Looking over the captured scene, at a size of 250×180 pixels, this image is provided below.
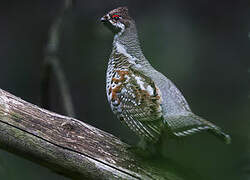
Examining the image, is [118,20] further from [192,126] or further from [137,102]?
[192,126]

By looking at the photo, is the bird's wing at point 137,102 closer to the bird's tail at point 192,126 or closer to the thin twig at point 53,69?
the bird's tail at point 192,126

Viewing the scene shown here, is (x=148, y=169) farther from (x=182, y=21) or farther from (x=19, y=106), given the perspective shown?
(x=182, y=21)

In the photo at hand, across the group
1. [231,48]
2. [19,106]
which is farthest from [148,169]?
[231,48]

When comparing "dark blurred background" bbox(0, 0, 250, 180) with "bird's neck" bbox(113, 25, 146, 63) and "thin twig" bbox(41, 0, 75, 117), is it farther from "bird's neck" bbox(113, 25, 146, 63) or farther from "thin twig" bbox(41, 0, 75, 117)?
"bird's neck" bbox(113, 25, 146, 63)

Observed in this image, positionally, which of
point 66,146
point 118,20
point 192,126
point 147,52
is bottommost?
point 66,146

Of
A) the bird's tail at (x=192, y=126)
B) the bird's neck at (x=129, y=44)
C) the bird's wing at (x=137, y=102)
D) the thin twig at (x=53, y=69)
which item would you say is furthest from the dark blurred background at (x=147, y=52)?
the bird's tail at (x=192, y=126)

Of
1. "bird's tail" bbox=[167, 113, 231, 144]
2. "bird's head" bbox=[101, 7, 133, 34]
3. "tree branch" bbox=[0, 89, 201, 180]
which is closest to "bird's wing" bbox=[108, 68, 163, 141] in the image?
"bird's tail" bbox=[167, 113, 231, 144]

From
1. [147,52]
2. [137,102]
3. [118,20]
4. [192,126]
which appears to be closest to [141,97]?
[137,102]
